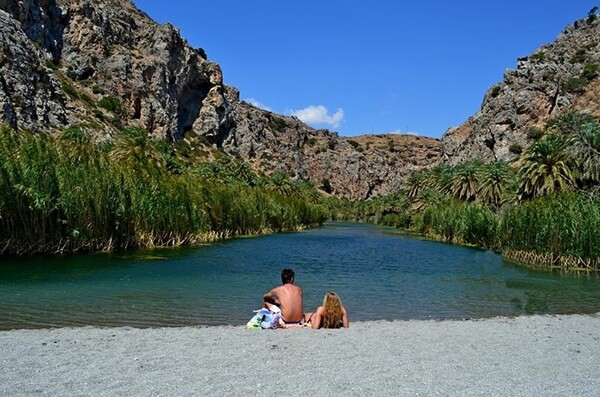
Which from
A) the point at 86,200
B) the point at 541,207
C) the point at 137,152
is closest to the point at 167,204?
the point at 86,200

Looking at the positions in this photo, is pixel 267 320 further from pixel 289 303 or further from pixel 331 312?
pixel 331 312

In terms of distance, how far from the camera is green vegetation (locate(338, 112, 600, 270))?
30750 mm

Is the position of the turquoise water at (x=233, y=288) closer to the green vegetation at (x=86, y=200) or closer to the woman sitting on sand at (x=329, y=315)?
the green vegetation at (x=86, y=200)

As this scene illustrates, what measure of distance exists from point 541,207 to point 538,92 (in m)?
95.7

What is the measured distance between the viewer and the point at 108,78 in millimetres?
110500

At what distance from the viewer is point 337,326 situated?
12.4 metres

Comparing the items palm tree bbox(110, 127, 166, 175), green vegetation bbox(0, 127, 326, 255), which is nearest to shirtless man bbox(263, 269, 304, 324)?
green vegetation bbox(0, 127, 326, 255)

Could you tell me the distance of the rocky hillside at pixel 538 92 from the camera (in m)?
110

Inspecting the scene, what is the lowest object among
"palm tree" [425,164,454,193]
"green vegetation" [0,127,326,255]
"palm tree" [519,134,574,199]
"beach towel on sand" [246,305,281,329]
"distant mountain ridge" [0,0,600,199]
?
"beach towel on sand" [246,305,281,329]

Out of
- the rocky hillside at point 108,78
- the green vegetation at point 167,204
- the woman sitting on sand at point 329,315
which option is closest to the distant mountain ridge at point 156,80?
the rocky hillside at point 108,78

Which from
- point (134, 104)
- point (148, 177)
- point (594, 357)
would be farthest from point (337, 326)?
point (134, 104)

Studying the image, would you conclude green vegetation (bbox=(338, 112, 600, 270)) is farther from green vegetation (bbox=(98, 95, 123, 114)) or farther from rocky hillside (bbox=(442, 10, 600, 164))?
green vegetation (bbox=(98, 95, 123, 114))

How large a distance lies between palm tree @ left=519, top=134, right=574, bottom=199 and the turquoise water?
11.8 m

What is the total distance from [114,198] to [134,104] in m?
87.7
